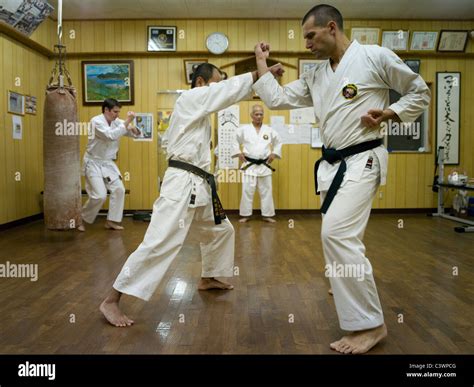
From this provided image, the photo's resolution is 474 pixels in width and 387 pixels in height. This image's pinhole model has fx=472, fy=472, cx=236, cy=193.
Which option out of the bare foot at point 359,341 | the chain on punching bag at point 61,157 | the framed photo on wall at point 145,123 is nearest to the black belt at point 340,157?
the bare foot at point 359,341

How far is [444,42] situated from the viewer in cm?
710

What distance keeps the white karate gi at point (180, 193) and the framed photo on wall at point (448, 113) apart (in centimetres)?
571

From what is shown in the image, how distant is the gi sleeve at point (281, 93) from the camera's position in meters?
2.37

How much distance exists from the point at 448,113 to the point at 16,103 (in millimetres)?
6251

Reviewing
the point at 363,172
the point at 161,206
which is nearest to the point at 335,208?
the point at 363,172

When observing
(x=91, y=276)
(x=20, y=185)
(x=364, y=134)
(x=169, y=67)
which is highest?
(x=169, y=67)

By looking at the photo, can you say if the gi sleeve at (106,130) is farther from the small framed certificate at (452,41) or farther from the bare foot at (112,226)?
the small framed certificate at (452,41)

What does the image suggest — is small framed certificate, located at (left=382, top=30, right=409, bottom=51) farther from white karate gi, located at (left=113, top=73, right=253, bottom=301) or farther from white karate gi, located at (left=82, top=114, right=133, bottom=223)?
white karate gi, located at (left=113, top=73, right=253, bottom=301)

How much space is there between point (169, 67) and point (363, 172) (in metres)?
5.63

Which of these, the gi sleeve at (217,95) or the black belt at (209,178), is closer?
the gi sleeve at (217,95)

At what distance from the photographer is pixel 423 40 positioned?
7.08 metres

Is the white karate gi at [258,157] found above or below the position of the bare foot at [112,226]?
above

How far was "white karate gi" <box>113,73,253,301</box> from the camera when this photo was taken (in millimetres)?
2393

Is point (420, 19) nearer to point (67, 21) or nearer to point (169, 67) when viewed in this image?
point (169, 67)
